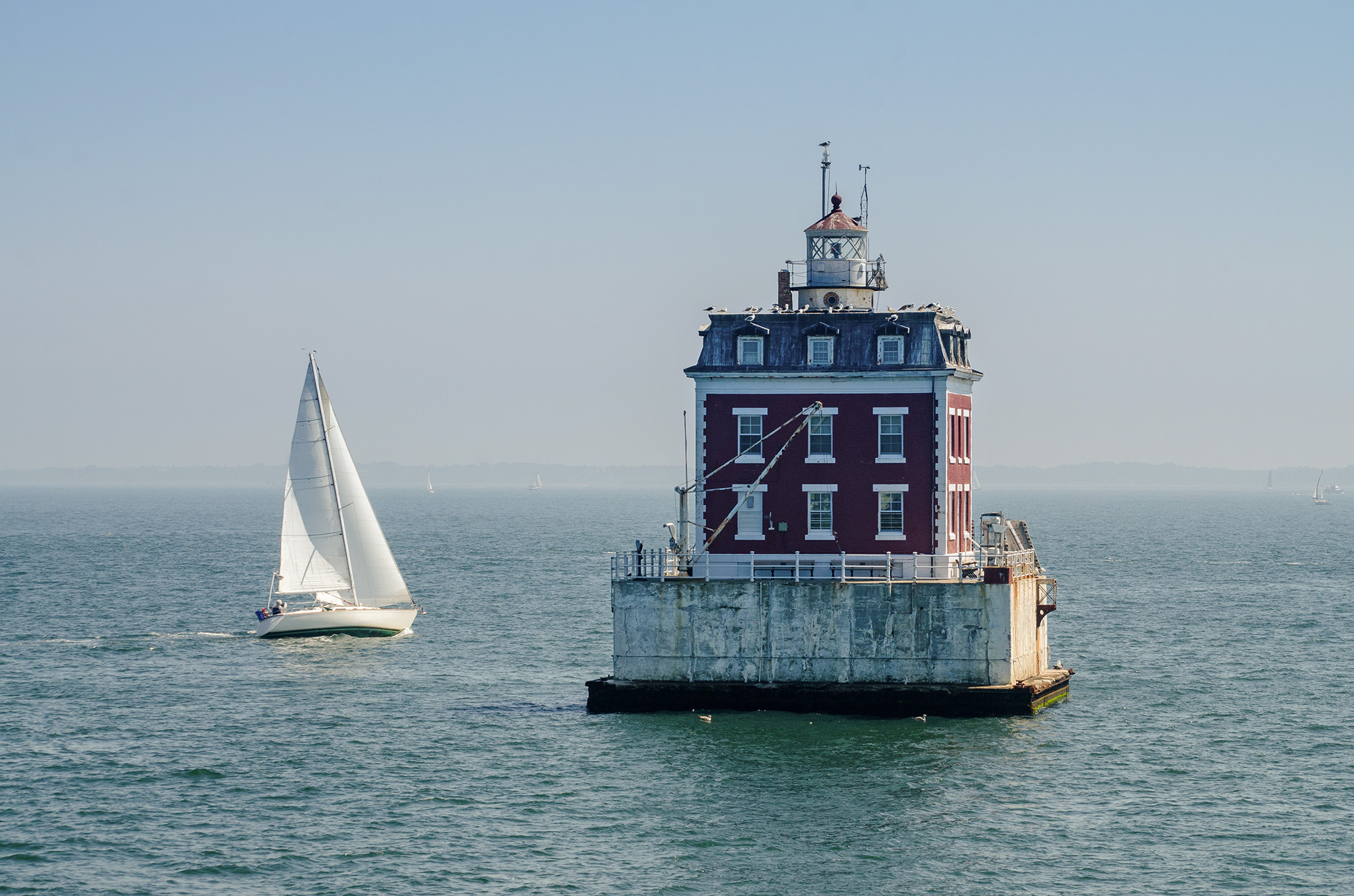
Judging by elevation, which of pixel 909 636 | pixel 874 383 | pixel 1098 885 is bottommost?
pixel 1098 885

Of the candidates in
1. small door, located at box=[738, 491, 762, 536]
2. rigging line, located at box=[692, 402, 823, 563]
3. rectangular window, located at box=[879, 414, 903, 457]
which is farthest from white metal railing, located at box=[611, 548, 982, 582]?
rectangular window, located at box=[879, 414, 903, 457]

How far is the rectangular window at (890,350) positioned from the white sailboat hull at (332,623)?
97.5 ft

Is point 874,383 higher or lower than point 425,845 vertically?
higher

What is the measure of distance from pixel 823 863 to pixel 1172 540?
139m

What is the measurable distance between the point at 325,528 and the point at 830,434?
3169 cm

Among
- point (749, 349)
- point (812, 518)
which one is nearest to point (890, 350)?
point (749, 349)

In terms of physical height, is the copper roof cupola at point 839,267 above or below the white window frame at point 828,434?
above

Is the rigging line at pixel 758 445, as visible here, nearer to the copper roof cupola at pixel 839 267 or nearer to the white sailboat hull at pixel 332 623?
the copper roof cupola at pixel 839 267

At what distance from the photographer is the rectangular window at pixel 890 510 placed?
151ft

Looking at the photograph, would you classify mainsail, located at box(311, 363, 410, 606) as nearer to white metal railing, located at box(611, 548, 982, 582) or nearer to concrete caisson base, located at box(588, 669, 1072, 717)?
white metal railing, located at box(611, 548, 982, 582)

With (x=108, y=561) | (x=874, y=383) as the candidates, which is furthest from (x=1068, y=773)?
(x=108, y=561)

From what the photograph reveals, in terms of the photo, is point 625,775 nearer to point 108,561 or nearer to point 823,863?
point 823,863

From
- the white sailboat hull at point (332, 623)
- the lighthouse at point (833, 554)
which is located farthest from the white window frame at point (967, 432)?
the white sailboat hull at point (332, 623)

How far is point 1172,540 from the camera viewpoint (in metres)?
162
